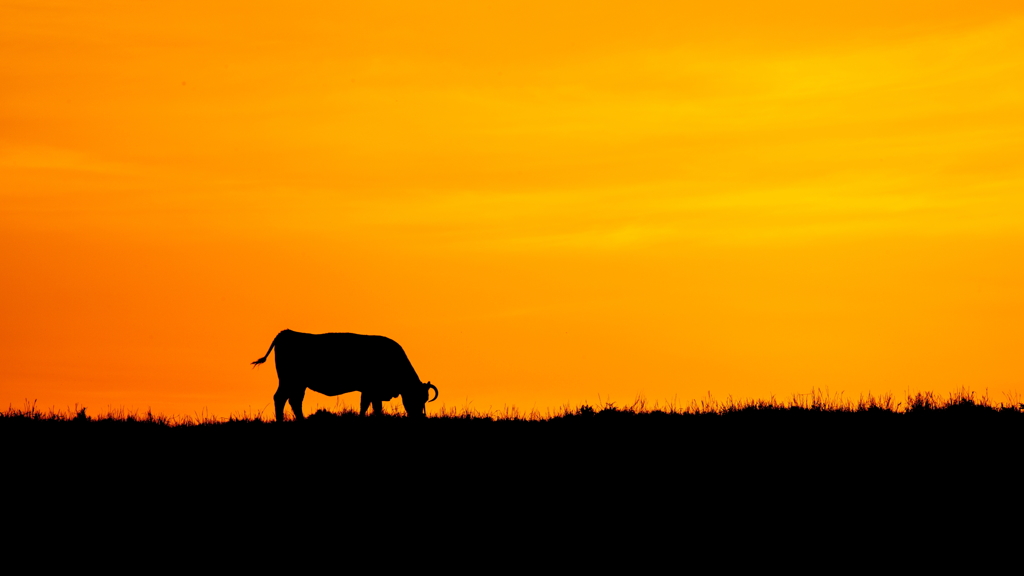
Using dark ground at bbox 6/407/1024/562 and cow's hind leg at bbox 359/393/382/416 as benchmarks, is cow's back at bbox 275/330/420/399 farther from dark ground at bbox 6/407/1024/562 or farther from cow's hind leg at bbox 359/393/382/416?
dark ground at bbox 6/407/1024/562

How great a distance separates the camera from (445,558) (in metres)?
A: 12.9

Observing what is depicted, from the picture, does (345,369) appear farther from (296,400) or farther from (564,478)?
(564,478)

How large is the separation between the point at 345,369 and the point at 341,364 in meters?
0.14

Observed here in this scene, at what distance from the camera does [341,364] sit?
2591 cm

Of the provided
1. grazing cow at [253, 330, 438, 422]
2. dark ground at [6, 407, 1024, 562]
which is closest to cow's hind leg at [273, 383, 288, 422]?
grazing cow at [253, 330, 438, 422]

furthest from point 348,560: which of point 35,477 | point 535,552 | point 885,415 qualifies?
point 885,415

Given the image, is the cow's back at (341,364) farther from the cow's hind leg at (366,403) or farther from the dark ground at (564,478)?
the dark ground at (564,478)

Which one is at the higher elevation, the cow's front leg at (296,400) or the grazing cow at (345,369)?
the grazing cow at (345,369)

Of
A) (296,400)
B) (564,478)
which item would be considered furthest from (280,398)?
(564,478)

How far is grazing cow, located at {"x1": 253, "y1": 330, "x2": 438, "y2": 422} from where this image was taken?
25547 millimetres

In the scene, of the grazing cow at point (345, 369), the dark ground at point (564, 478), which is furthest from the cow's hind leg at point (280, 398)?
the dark ground at point (564, 478)

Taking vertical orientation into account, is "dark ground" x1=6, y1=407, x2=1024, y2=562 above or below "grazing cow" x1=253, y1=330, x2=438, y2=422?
below

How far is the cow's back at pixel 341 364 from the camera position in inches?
1011

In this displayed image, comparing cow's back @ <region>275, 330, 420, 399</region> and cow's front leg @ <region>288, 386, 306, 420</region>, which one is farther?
cow's back @ <region>275, 330, 420, 399</region>
